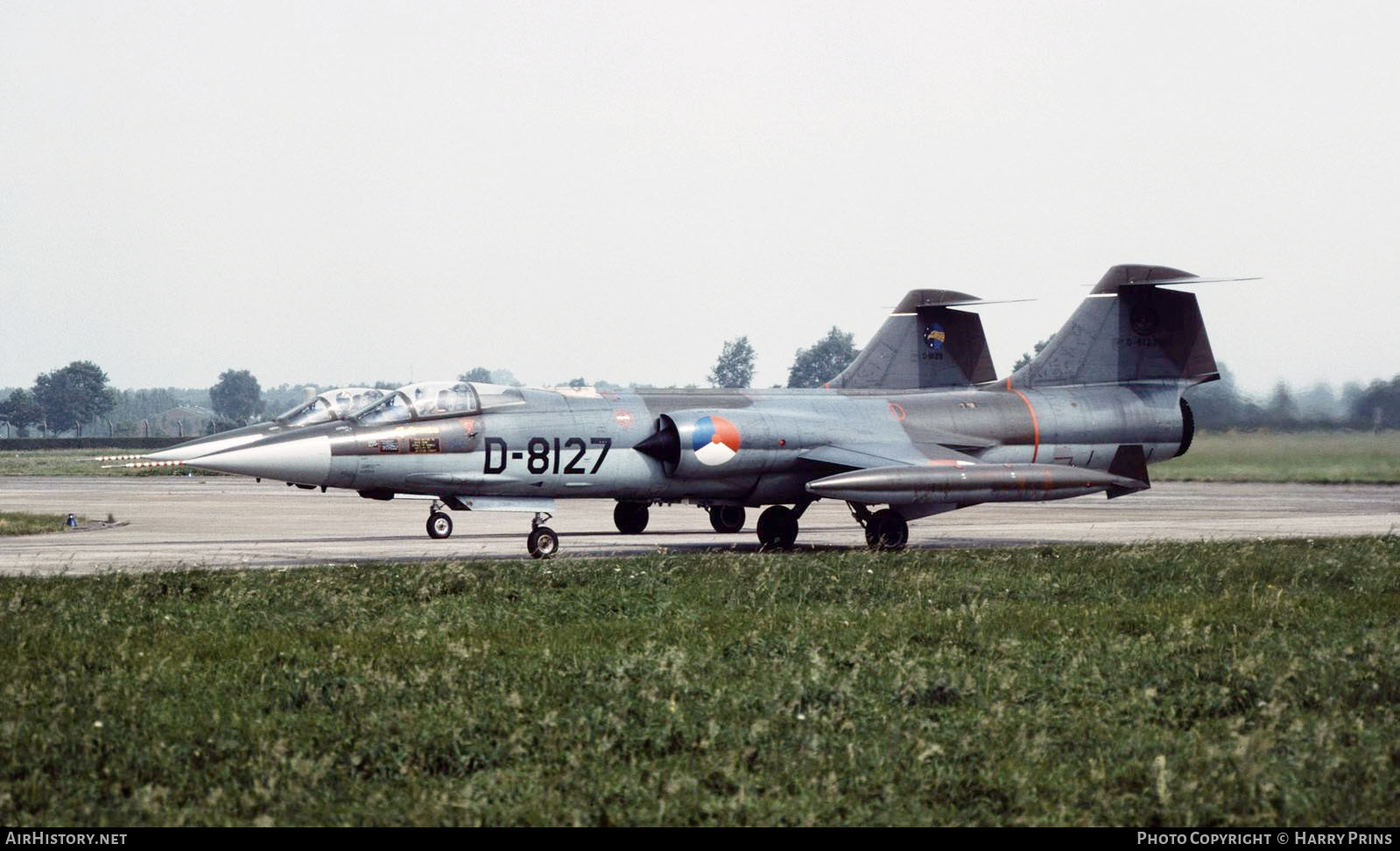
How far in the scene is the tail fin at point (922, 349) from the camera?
90.4 feet

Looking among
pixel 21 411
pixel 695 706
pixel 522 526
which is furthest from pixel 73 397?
pixel 695 706

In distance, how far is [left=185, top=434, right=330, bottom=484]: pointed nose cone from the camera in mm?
18859

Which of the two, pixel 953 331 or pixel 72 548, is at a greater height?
pixel 953 331

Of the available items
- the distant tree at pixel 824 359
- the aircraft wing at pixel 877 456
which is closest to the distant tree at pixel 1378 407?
the aircraft wing at pixel 877 456

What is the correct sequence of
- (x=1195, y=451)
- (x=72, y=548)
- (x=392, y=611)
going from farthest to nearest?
(x=1195, y=451), (x=72, y=548), (x=392, y=611)

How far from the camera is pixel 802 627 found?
11.4 m

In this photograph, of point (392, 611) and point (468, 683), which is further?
point (392, 611)

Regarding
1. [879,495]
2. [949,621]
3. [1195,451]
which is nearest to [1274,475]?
[1195,451]

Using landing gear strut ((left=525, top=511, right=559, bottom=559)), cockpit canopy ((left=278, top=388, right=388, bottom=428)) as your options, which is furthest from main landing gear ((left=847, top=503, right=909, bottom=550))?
cockpit canopy ((left=278, top=388, right=388, bottom=428))

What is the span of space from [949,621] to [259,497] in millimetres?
32769

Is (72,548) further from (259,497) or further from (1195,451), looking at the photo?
(1195,451)

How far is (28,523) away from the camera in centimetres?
2789

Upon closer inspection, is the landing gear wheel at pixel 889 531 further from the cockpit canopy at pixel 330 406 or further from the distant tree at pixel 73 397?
the distant tree at pixel 73 397

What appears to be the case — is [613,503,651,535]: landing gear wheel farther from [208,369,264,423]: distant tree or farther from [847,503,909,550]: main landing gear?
[208,369,264,423]: distant tree
